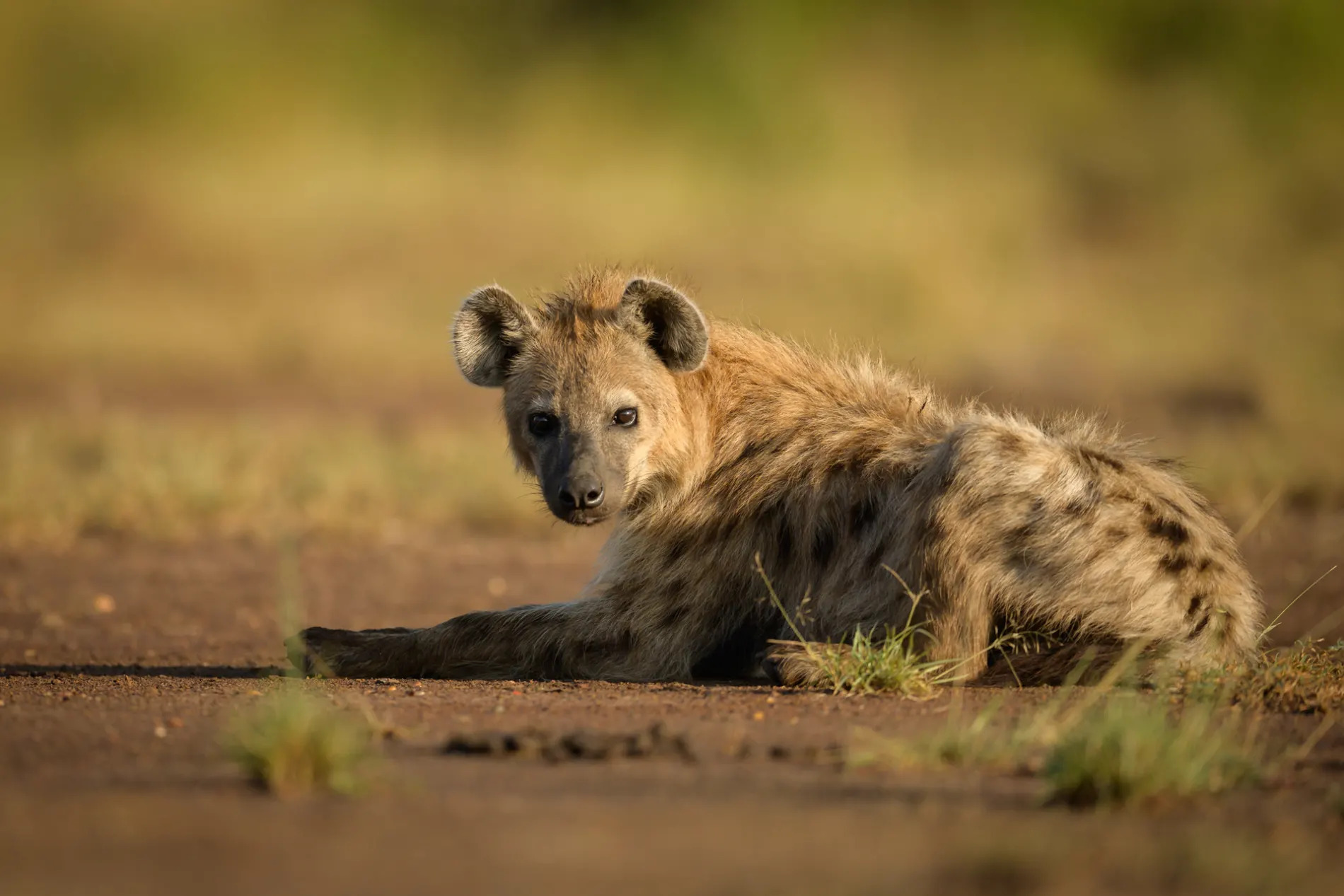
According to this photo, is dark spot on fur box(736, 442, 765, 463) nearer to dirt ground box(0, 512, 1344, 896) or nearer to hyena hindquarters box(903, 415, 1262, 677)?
hyena hindquarters box(903, 415, 1262, 677)

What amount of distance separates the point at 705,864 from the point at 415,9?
879 inches

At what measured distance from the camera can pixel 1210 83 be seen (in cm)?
2158

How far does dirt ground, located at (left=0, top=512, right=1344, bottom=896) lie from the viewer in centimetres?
250

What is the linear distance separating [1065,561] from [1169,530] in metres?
0.28

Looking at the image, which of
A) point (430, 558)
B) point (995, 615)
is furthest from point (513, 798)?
point (430, 558)

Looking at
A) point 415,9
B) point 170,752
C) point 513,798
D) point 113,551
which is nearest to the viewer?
point 513,798

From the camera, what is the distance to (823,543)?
4441 millimetres

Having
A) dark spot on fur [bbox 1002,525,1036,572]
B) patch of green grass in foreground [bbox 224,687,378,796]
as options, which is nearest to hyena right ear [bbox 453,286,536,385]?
dark spot on fur [bbox 1002,525,1036,572]

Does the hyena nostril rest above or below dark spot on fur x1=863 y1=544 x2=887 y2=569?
above

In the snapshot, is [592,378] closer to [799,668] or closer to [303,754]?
[799,668]

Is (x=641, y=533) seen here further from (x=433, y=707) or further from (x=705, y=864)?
(x=705, y=864)

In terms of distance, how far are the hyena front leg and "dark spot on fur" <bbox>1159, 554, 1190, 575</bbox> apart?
1.26 metres

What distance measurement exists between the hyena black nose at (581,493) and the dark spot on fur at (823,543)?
1.95ft

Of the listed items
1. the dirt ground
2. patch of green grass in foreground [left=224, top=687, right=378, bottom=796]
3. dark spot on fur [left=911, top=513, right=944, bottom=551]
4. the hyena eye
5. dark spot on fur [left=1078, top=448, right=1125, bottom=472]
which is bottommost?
the dirt ground
